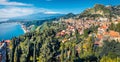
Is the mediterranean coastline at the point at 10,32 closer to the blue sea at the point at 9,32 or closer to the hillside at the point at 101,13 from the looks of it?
the blue sea at the point at 9,32

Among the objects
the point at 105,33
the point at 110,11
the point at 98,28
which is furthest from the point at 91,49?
the point at 110,11

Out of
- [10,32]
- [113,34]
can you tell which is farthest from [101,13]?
[113,34]

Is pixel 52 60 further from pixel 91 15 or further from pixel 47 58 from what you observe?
pixel 91 15

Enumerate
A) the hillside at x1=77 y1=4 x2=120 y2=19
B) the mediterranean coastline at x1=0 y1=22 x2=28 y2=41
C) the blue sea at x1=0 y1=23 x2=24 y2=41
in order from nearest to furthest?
the blue sea at x1=0 y1=23 x2=24 y2=41 < the mediterranean coastline at x1=0 y1=22 x2=28 y2=41 < the hillside at x1=77 y1=4 x2=120 y2=19

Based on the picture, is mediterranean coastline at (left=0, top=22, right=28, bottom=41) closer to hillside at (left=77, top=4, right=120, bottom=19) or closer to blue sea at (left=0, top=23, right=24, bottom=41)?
blue sea at (left=0, top=23, right=24, bottom=41)

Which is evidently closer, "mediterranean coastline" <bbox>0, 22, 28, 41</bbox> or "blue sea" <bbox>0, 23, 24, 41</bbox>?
"blue sea" <bbox>0, 23, 24, 41</bbox>

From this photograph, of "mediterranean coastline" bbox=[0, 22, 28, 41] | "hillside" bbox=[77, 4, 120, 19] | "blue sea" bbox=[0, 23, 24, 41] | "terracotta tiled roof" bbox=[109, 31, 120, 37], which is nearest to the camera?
"terracotta tiled roof" bbox=[109, 31, 120, 37]

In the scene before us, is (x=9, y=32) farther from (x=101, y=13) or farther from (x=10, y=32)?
(x=101, y=13)

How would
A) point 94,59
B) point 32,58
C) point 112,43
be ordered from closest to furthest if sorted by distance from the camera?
1. point 32,58
2. point 94,59
3. point 112,43

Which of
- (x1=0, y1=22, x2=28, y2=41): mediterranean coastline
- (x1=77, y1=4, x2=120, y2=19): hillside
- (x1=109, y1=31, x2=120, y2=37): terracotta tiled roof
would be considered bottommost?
(x1=0, y1=22, x2=28, y2=41): mediterranean coastline

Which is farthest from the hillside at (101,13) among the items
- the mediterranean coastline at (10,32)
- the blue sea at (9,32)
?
the blue sea at (9,32)

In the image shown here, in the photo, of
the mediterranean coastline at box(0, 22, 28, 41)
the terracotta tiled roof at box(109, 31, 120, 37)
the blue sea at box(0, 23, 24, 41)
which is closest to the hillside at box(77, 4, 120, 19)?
the mediterranean coastline at box(0, 22, 28, 41)
